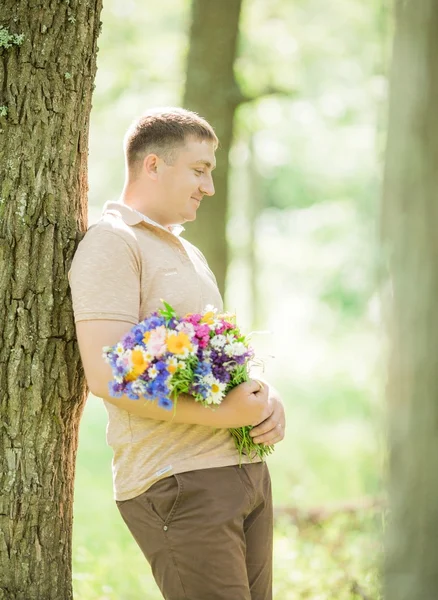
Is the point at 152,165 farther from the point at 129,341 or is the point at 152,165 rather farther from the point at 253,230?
the point at 253,230

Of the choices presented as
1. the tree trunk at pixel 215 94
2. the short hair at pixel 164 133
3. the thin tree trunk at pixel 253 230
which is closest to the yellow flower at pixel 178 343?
the short hair at pixel 164 133

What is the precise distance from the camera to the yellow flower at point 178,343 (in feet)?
7.63

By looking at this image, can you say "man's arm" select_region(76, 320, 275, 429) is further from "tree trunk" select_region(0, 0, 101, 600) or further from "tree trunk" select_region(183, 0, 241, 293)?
"tree trunk" select_region(183, 0, 241, 293)

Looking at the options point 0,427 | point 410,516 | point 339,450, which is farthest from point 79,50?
point 339,450

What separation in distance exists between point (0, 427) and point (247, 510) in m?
0.98

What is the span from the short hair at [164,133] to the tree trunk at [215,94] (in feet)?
10.5

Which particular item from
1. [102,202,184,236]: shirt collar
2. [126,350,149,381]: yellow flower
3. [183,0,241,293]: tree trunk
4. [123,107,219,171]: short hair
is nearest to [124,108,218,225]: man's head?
[123,107,219,171]: short hair

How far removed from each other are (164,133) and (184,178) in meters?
0.20

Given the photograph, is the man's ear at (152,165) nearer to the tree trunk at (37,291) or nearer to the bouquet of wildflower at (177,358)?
the tree trunk at (37,291)

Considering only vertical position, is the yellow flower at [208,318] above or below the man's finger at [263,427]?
above

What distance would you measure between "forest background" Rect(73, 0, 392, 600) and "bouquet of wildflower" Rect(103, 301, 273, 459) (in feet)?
1.44

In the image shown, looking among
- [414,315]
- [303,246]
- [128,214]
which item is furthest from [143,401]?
[303,246]

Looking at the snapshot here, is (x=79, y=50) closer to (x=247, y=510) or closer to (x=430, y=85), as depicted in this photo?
(x=430, y=85)

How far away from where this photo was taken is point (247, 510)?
108 inches
